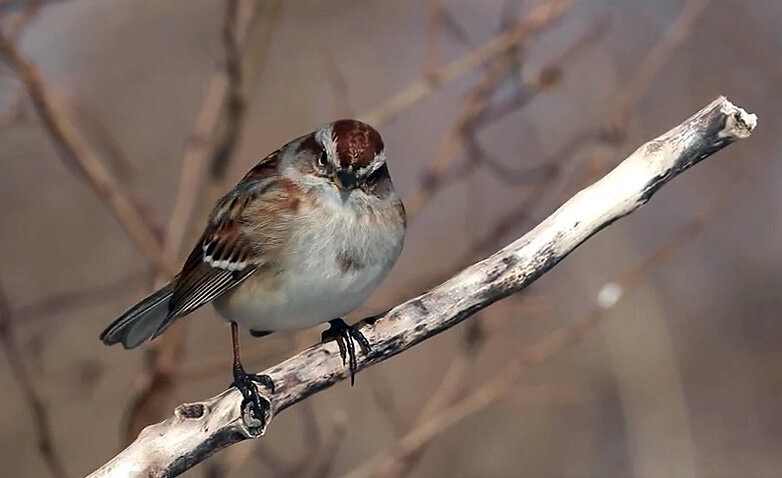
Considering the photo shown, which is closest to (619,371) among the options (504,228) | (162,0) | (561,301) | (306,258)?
(504,228)

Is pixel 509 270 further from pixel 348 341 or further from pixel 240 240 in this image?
pixel 240 240

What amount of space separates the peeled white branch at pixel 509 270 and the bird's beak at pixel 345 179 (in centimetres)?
36

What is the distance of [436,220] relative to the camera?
259 inches

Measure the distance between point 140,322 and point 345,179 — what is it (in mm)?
712

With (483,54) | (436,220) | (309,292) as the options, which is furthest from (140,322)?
(436,220)

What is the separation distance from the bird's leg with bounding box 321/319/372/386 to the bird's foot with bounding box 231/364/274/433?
0.18 meters

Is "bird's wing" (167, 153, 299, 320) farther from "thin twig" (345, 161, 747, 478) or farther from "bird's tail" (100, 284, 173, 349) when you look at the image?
"thin twig" (345, 161, 747, 478)

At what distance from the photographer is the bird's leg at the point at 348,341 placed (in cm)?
233

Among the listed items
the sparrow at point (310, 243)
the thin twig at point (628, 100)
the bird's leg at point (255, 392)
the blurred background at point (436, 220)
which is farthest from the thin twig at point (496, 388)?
the bird's leg at point (255, 392)

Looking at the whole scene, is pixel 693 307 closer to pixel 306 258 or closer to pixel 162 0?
pixel 162 0

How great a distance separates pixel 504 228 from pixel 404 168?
3.72 meters

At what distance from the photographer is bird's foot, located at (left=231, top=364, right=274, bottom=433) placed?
2.16 metres

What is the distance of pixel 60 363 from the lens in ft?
16.9

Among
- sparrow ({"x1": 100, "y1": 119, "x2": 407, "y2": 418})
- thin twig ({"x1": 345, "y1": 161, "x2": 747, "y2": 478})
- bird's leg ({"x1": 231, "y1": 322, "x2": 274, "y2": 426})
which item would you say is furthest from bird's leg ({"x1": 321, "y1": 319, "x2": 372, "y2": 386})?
thin twig ({"x1": 345, "y1": 161, "x2": 747, "y2": 478})
